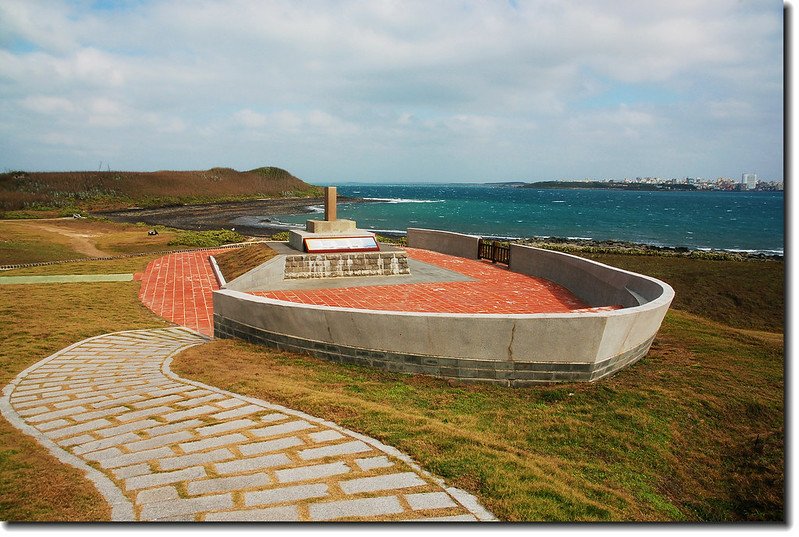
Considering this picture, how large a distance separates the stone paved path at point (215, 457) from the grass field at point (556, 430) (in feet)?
0.62

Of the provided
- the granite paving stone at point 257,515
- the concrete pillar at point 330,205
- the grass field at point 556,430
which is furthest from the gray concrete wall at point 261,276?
the granite paving stone at point 257,515

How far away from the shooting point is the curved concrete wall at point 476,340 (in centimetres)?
607

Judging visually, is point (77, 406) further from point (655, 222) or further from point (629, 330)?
point (655, 222)

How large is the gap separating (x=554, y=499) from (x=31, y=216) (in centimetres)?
5406

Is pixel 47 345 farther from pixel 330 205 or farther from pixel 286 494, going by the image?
pixel 330 205

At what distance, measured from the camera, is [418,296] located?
1070 centimetres

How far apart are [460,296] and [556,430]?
5.81 metres

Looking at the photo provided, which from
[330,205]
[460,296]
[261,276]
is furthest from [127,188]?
[460,296]

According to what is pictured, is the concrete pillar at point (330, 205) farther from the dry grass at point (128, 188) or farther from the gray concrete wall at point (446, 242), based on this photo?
the dry grass at point (128, 188)

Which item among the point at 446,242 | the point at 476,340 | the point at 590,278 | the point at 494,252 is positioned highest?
the point at 446,242

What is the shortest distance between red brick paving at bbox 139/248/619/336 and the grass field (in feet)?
7.42

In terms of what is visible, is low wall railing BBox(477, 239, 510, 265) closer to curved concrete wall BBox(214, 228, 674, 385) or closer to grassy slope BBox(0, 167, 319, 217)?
curved concrete wall BBox(214, 228, 674, 385)

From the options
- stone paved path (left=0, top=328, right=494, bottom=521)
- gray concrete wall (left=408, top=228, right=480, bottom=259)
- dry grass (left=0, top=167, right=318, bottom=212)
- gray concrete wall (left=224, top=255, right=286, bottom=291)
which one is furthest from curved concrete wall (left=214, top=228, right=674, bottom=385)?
dry grass (left=0, top=167, right=318, bottom=212)

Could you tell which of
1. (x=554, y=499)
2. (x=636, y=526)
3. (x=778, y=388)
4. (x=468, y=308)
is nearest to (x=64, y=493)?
(x=554, y=499)
